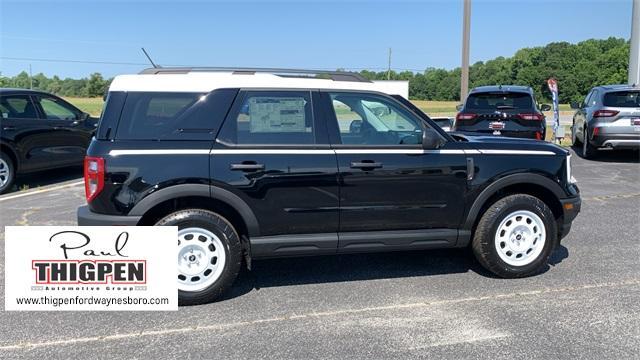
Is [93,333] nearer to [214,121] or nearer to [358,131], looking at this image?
[214,121]

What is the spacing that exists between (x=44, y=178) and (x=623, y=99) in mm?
Result: 11426

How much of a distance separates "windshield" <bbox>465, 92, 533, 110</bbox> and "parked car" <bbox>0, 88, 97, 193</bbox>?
7.22 metres

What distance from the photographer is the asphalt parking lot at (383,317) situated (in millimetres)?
3479

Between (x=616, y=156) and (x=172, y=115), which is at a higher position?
(x=172, y=115)

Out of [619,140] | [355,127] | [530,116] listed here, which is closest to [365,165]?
[355,127]

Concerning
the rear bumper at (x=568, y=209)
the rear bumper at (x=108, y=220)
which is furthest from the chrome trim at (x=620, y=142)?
the rear bumper at (x=108, y=220)

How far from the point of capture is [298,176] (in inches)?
167

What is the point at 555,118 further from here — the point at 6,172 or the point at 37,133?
the point at 6,172

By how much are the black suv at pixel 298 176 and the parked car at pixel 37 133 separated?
5653mm

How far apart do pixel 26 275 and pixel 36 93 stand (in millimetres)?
6438

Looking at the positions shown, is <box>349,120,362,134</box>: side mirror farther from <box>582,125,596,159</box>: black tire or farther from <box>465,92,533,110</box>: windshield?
<box>582,125,596,159</box>: black tire

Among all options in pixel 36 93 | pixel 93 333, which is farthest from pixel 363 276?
pixel 36 93

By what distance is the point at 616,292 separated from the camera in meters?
4.43

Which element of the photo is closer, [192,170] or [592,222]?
[192,170]
